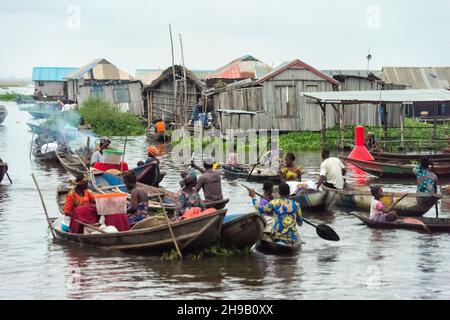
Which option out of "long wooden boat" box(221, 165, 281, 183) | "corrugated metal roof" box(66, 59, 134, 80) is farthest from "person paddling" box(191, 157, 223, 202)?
"corrugated metal roof" box(66, 59, 134, 80)

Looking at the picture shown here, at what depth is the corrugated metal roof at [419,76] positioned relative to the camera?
1772 inches

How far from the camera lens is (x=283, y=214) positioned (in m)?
13.1

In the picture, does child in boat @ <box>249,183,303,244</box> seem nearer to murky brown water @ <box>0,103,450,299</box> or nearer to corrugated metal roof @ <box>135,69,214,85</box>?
murky brown water @ <box>0,103,450,299</box>

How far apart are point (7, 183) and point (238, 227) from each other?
13.2m

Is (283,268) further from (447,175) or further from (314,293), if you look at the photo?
(447,175)

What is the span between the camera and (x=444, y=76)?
1844 inches

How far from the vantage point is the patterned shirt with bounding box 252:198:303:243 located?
13.1m

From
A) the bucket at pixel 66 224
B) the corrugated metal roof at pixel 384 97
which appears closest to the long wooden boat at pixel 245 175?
the corrugated metal roof at pixel 384 97

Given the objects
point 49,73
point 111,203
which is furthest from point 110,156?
point 49,73

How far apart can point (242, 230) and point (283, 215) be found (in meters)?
0.65

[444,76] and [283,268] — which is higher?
[444,76]

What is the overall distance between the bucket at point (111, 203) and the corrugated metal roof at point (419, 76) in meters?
32.6

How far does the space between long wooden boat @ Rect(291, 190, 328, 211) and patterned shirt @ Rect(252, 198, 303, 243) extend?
13.5 feet
